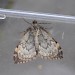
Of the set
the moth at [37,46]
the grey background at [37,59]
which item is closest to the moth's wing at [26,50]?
the moth at [37,46]

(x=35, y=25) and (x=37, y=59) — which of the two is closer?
(x=35, y=25)

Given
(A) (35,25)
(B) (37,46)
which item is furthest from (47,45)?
(A) (35,25)

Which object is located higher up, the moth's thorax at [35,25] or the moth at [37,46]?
the moth's thorax at [35,25]

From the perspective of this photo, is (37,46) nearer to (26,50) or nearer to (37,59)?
(26,50)

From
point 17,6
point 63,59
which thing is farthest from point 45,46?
point 17,6

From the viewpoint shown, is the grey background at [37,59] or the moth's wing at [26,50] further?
the grey background at [37,59]

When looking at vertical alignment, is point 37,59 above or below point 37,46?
below

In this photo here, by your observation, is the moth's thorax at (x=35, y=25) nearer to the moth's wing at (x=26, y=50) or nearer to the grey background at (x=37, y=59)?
the moth's wing at (x=26, y=50)

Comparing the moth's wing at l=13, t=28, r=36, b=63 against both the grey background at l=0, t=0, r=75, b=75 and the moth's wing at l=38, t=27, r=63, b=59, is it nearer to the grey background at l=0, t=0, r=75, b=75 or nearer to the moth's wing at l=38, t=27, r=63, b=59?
the moth's wing at l=38, t=27, r=63, b=59
